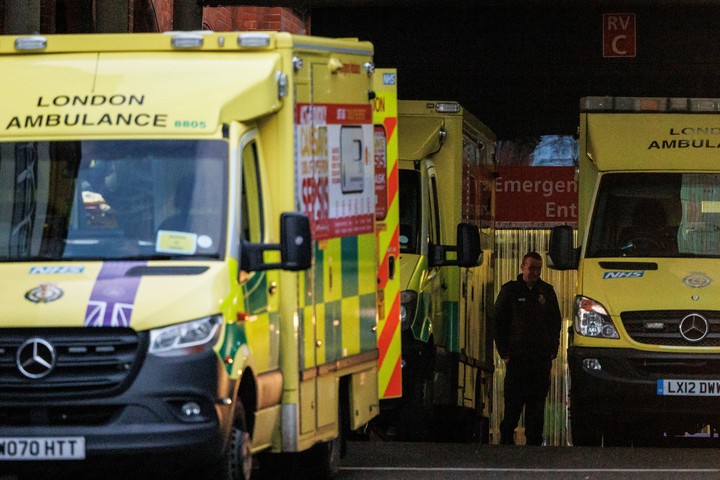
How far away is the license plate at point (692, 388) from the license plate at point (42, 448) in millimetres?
6434

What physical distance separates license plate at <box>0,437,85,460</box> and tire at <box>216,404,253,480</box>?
73cm

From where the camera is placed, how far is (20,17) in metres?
13.0

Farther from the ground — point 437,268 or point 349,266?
point 349,266

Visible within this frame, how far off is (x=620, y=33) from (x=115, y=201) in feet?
41.8

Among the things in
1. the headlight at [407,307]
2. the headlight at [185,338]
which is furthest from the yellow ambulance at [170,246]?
the headlight at [407,307]

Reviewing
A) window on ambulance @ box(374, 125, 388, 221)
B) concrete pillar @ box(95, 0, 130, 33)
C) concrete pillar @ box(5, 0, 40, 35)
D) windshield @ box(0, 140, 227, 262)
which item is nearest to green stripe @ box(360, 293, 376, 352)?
window on ambulance @ box(374, 125, 388, 221)

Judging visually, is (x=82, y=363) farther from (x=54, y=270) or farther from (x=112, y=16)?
(x=112, y=16)

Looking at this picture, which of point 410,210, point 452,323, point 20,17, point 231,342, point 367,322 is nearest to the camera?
point 231,342

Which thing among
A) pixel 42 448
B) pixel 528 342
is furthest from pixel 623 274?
pixel 42 448

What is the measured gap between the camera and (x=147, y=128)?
8.80 m

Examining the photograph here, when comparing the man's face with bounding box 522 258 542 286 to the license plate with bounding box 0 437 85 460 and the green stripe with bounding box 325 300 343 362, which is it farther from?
the license plate with bounding box 0 437 85 460

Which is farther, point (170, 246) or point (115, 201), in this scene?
point (115, 201)

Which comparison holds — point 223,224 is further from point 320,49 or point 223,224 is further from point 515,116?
point 515,116

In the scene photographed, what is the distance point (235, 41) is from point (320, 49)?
0.84 metres
